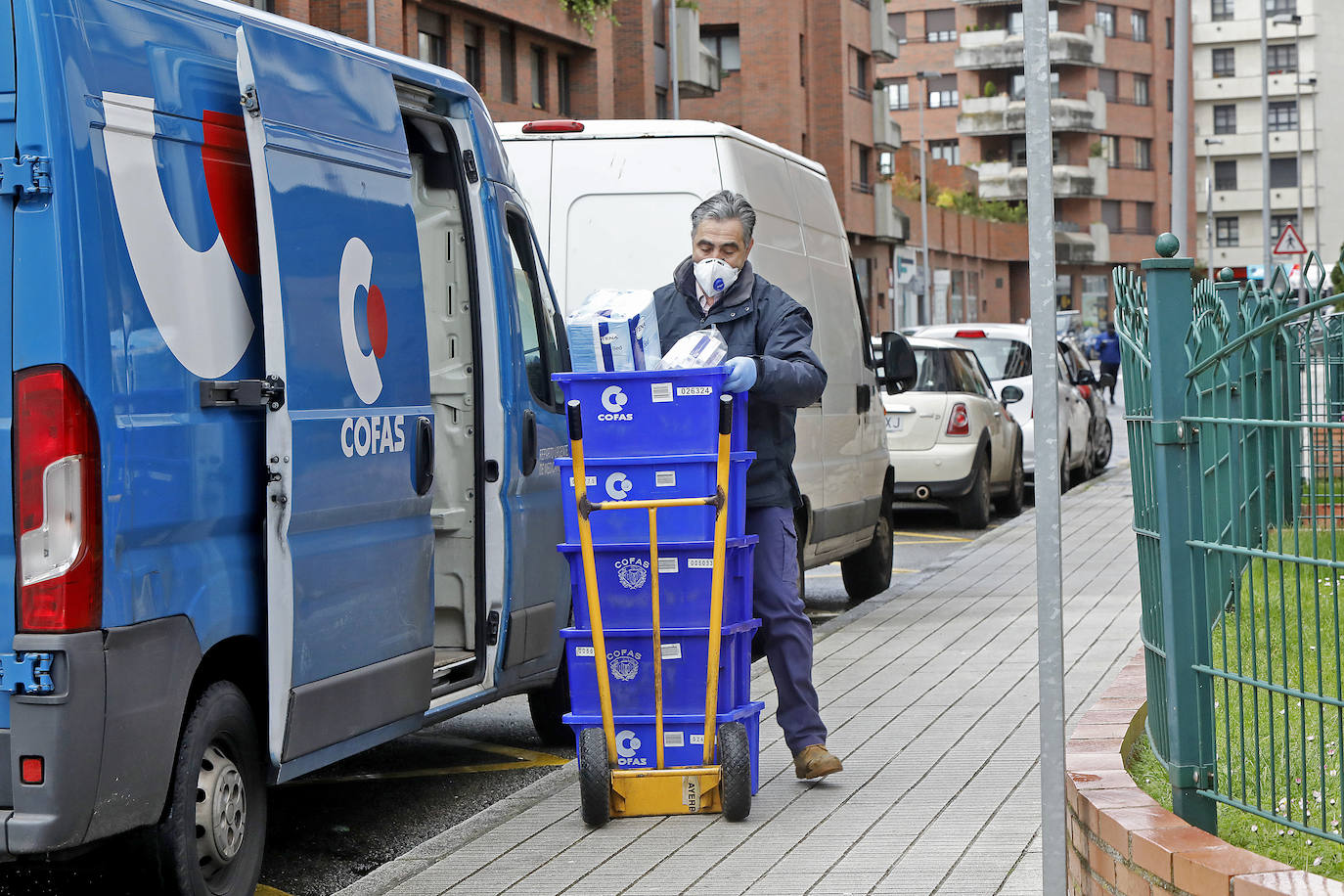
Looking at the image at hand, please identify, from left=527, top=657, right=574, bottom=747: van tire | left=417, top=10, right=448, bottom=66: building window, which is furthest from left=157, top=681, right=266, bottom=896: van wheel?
left=417, top=10, right=448, bottom=66: building window

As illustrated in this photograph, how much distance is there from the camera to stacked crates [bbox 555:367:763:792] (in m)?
6.21

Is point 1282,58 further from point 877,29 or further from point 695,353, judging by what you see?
point 695,353

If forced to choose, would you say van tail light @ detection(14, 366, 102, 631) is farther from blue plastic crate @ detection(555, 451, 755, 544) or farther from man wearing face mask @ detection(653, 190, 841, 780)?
man wearing face mask @ detection(653, 190, 841, 780)

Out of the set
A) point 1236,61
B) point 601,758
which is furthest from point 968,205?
point 601,758

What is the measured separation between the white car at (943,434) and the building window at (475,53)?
21.3 meters

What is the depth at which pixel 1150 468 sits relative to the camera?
479cm

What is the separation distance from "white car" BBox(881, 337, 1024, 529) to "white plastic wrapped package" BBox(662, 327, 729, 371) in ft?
34.8

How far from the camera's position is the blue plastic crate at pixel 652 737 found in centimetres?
636

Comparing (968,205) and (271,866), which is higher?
(968,205)

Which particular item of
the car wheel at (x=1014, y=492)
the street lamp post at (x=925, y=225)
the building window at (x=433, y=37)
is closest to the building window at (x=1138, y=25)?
the street lamp post at (x=925, y=225)

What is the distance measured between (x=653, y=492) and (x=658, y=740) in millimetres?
821

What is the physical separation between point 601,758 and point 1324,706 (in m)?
2.78

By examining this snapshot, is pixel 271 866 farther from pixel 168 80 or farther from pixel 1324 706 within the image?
pixel 1324 706

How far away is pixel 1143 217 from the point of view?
98.9 meters
